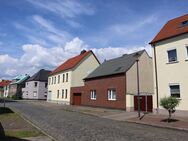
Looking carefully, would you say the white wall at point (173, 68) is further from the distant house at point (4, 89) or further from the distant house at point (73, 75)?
the distant house at point (4, 89)

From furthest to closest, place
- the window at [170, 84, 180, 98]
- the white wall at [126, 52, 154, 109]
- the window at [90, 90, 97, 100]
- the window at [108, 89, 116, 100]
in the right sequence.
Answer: the window at [90, 90, 97, 100], the window at [108, 89, 116, 100], the white wall at [126, 52, 154, 109], the window at [170, 84, 180, 98]

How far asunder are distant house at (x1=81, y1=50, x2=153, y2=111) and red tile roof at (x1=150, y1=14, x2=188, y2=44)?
114 inches

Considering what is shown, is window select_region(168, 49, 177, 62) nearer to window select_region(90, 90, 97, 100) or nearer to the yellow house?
the yellow house

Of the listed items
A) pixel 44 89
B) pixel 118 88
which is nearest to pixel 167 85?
pixel 118 88

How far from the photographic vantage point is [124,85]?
27.1m

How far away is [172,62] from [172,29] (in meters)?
3.98

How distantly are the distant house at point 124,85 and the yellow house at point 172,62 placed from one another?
8.55ft

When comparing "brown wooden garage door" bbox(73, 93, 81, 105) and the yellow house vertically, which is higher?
the yellow house

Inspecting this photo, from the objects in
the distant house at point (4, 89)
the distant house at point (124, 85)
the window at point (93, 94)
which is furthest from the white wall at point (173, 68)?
the distant house at point (4, 89)

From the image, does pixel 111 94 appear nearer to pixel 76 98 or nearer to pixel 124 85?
pixel 124 85

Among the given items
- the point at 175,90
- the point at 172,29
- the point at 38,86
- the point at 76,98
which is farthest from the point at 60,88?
the point at 175,90

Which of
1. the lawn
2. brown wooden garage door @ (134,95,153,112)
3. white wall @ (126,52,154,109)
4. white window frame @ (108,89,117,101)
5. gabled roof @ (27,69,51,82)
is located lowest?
the lawn

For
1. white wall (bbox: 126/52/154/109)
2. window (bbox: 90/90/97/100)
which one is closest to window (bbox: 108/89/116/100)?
white wall (bbox: 126/52/154/109)

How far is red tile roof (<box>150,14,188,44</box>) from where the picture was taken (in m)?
20.9
